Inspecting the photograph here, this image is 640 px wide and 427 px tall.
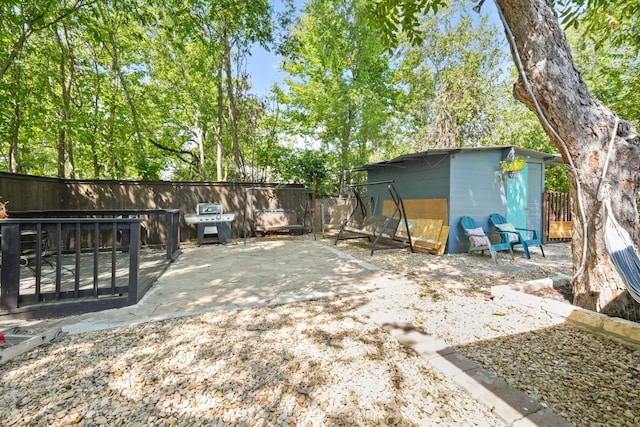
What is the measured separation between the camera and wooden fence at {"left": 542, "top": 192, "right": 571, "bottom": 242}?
24.1 feet

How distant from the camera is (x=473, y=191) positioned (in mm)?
6148

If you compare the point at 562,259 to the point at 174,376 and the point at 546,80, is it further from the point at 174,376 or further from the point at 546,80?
the point at 174,376

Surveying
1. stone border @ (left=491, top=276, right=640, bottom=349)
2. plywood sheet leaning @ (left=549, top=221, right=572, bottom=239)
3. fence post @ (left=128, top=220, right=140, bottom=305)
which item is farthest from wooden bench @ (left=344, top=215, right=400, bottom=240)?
plywood sheet leaning @ (left=549, top=221, right=572, bottom=239)

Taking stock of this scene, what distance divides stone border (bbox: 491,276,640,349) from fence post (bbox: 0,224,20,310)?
15.7ft

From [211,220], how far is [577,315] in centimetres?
683

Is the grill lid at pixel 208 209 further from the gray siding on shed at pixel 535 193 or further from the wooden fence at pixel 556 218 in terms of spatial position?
the wooden fence at pixel 556 218

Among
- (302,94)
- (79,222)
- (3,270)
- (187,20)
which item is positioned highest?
(302,94)

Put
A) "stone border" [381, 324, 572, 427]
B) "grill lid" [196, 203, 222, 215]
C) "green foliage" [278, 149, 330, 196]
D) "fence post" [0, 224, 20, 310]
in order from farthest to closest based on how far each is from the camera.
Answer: "green foliage" [278, 149, 330, 196] → "grill lid" [196, 203, 222, 215] → "fence post" [0, 224, 20, 310] → "stone border" [381, 324, 572, 427]

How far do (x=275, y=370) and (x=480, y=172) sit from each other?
636cm

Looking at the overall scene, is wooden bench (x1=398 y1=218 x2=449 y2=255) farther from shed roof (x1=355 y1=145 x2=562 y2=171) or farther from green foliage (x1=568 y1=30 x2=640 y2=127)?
green foliage (x1=568 y1=30 x2=640 y2=127)

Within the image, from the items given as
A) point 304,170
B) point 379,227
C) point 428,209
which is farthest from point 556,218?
point 304,170

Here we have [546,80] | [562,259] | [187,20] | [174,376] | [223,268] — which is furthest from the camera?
[562,259]

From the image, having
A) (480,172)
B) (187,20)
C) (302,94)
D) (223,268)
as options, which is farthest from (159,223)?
(302,94)

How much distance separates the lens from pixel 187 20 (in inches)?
193
